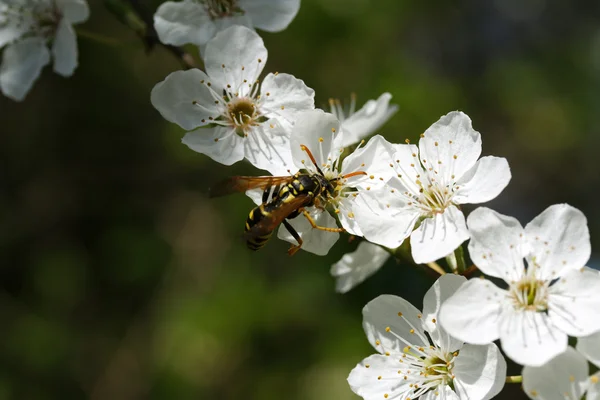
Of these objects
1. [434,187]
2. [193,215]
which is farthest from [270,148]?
[193,215]

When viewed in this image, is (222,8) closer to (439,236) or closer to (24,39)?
(24,39)

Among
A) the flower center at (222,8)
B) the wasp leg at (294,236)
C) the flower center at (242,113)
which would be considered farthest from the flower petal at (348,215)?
the flower center at (222,8)

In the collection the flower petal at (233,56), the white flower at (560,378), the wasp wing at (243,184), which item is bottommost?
the white flower at (560,378)

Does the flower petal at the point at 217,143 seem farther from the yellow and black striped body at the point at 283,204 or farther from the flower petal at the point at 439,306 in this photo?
the flower petal at the point at 439,306

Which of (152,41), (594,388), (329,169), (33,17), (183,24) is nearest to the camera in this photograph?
(594,388)

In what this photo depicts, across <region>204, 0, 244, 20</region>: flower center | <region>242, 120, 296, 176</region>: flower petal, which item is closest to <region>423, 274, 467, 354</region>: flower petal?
<region>242, 120, 296, 176</region>: flower petal

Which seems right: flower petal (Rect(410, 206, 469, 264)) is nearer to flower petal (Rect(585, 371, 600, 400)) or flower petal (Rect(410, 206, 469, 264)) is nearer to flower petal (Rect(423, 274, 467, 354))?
flower petal (Rect(423, 274, 467, 354))

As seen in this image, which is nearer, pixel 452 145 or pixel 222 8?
pixel 452 145
